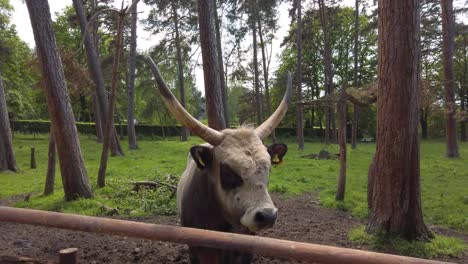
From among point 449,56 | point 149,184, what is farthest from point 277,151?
point 449,56

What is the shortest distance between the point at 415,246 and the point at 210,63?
5.45 meters

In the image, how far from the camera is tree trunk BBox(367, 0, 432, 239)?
5535 millimetres

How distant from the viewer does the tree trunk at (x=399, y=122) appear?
554cm

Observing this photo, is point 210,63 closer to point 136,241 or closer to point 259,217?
point 136,241

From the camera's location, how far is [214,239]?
8.05 ft

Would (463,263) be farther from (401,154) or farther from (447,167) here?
(447,167)

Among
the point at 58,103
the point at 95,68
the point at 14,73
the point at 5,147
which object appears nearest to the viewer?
the point at 58,103

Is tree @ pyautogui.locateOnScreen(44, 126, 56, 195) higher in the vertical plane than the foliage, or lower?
lower

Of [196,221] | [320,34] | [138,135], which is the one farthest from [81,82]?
[138,135]

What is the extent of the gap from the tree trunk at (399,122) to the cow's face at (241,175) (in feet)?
9.58

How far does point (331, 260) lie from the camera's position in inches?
88.0

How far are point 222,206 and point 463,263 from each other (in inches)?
146

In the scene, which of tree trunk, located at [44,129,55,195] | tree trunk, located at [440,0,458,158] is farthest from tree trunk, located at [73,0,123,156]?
tree trunk, located at [440,0,458,158]

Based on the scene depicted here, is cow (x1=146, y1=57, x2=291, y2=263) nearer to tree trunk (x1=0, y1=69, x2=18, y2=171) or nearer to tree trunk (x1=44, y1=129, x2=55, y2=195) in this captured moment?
tree trunk (x1=44, y1=129, x2=55, y2=195)
